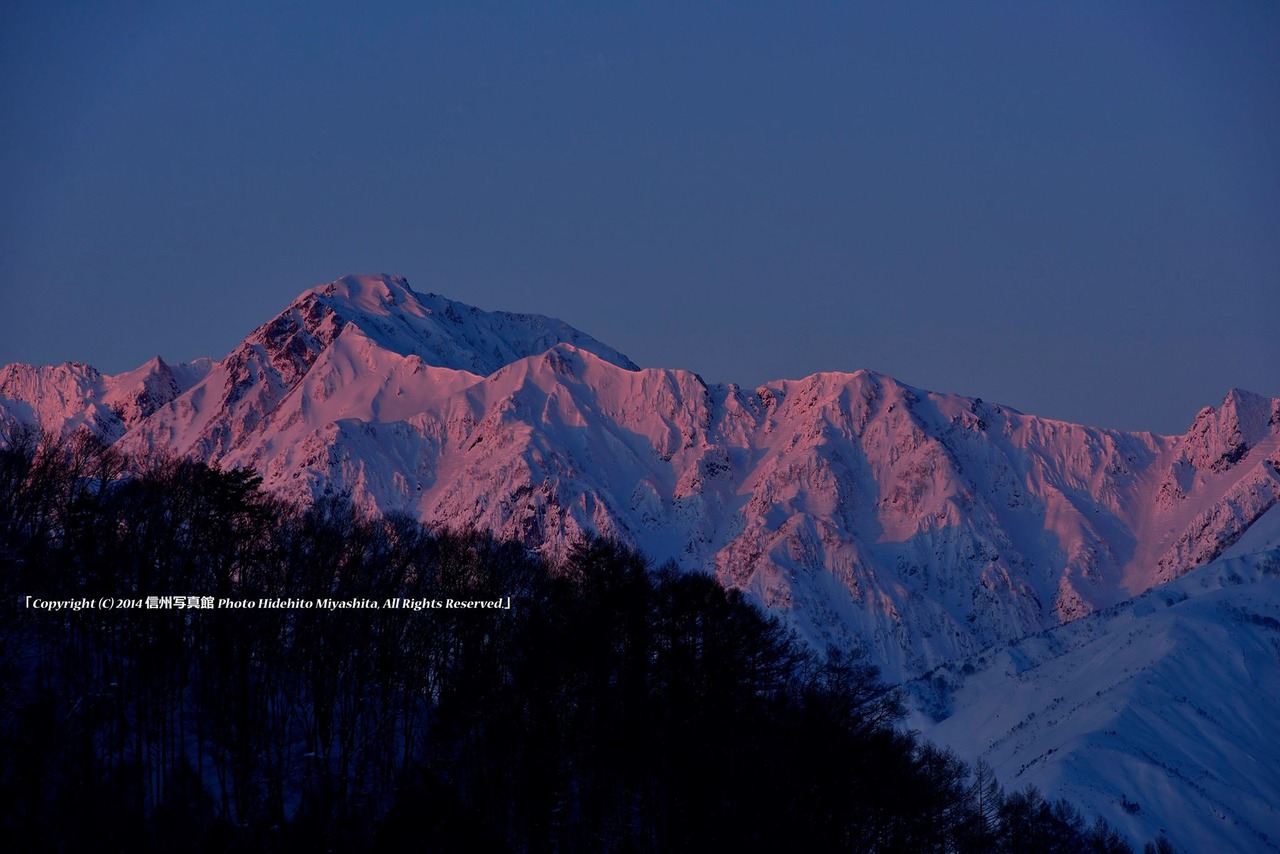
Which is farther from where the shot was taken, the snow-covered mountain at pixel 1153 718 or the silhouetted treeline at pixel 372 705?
the snow-covered mountain at pixel 1153 718

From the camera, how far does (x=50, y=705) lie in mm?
48750

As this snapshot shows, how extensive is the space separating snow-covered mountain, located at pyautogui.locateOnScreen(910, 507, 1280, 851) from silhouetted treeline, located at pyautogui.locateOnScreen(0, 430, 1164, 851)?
48.5 m

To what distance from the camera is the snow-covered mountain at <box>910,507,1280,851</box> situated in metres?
119

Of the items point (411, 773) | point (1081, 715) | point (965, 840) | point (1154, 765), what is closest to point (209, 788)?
point (411, 773)

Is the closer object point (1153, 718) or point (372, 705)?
point (372, 705)

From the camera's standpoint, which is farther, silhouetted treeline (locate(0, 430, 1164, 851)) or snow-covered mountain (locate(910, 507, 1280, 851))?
snow-covered mountain (locate(910, 507, 1280, 851))

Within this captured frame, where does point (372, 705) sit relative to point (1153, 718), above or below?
below

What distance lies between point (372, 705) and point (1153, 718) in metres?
105

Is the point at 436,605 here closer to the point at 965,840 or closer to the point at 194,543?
the point at 194,543

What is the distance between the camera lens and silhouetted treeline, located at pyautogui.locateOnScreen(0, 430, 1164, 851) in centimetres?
4962

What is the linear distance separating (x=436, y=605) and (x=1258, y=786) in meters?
102

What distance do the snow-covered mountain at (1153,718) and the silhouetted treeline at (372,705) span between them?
48.5 metres

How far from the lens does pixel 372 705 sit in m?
63.0

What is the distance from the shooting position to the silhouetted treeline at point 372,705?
49.6 m
